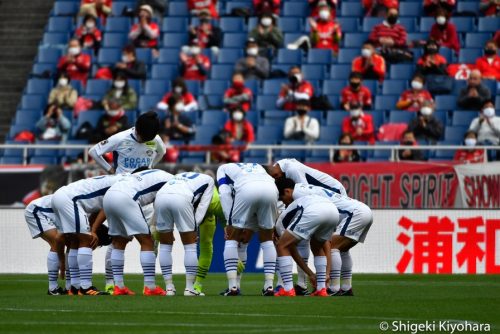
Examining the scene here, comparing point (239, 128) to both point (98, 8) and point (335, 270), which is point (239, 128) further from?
point (335, 270)

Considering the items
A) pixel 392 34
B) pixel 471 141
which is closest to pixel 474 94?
pixel 471 141

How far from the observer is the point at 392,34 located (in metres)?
30.4

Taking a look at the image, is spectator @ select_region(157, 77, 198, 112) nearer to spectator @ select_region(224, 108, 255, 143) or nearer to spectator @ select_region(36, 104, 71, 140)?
spectator @ select_region(224, 108, 255, 143)

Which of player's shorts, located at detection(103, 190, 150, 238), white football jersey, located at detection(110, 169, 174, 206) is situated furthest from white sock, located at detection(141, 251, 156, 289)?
white football jersey, located at detection(110, 169, 174, 206)

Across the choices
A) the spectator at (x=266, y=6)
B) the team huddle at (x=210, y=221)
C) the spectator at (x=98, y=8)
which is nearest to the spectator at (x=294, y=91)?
the spectator at (x=266, y=6)

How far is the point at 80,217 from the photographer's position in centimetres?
1752

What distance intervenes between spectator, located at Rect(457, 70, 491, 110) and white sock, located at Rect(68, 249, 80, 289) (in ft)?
42.0

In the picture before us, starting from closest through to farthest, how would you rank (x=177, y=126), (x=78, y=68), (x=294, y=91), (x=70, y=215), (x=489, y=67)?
(x=70, y=215)
(x=177, y=126)
(x=294, y=91)
(x=489, y=67)
(x=78, y=68)

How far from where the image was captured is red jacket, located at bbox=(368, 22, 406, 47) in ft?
99.8

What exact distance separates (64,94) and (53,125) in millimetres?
1145

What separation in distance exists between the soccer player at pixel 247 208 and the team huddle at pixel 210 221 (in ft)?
0.04

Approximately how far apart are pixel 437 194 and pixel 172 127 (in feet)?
20.1

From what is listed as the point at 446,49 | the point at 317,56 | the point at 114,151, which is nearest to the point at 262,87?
the point at 317,56

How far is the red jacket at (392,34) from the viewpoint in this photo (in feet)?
99.8
